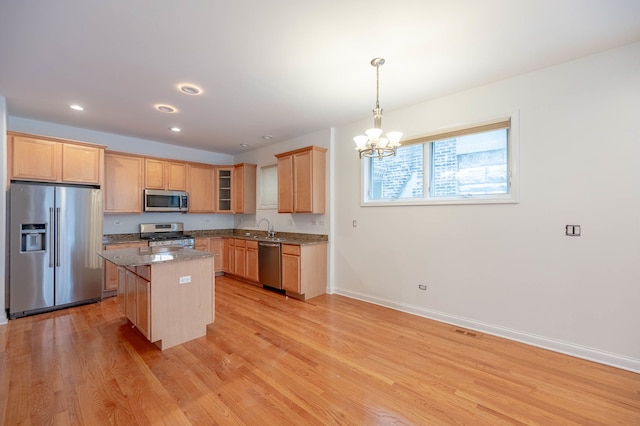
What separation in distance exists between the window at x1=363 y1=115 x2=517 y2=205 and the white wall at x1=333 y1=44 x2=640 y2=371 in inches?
4.9

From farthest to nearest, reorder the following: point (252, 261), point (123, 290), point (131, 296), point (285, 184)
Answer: point (252, 261)
point (285, 184)
point (123, 290)
point (131, 296)

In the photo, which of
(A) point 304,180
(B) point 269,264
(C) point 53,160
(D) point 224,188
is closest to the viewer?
(C) point 53,160

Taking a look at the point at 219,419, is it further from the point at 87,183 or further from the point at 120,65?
the point at 87,183

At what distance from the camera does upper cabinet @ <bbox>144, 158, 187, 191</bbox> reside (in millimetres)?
5066

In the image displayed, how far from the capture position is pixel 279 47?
2348mm

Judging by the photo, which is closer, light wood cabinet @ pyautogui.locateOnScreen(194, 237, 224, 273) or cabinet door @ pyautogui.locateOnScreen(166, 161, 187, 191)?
cabinet door @ pyautogui.locateOnScreen(166, 161, 187, 191)

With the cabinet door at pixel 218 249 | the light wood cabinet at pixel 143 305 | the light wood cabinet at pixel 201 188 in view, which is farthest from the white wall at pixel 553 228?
the light wood cabinet at pixel 201 188

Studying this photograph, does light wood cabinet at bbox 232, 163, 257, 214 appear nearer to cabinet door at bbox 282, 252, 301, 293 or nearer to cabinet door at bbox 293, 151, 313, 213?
cabinet door at bbox 293, 151, 313, 213

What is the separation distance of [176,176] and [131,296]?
297cm

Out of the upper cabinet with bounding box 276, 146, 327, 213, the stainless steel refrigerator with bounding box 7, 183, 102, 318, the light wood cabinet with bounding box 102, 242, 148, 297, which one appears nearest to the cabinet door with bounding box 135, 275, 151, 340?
the stainless steel refrigerator with bounding box 7, 183, 102, 318

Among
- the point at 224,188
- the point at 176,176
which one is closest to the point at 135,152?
the point at 176,176

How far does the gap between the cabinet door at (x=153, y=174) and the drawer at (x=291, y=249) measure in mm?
2733

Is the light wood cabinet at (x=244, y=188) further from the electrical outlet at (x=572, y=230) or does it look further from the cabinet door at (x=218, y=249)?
the electrical outlet at (x=572, y=230)

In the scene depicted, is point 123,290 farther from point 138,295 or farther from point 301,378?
point 301,378
